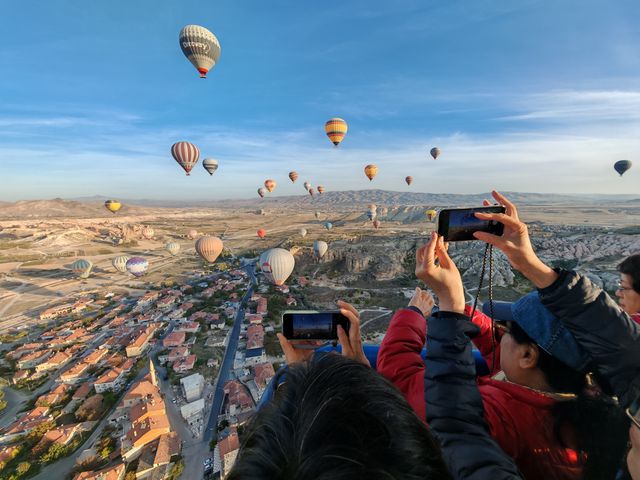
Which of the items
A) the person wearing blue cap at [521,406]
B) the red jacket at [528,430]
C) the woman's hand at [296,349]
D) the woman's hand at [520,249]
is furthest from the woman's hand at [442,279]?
the woman's hand at [296,349]

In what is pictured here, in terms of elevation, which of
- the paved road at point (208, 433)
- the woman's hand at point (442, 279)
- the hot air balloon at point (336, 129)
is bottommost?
the paved road at point (208, 433)

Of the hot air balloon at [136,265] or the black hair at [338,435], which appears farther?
the hot air balloon at [136,265]

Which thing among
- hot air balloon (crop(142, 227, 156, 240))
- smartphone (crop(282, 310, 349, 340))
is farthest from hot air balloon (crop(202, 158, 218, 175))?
hot air balloon (crop(142, 227, 156, 240))

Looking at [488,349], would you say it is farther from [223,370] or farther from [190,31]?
[190,31]

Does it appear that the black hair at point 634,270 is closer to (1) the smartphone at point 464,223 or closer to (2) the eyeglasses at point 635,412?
(1) the smartphone at point 464,223

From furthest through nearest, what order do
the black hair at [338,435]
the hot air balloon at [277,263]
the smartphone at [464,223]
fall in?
the hot air balloon at [277,263], the smartphone at [464,223], the black hair at [338,435]

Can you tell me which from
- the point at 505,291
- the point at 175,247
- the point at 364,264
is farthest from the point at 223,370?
the point at 175,247
